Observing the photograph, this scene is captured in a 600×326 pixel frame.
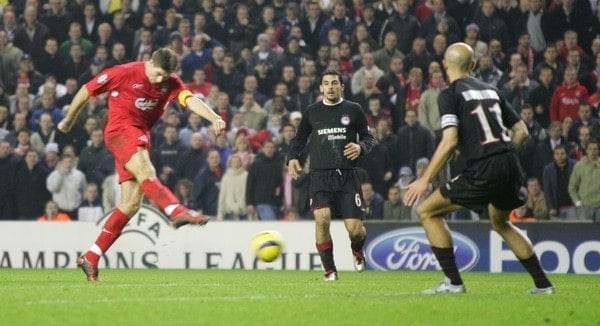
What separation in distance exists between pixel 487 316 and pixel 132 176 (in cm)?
481

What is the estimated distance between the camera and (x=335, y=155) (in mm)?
14031

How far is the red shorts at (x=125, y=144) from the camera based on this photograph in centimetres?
1252

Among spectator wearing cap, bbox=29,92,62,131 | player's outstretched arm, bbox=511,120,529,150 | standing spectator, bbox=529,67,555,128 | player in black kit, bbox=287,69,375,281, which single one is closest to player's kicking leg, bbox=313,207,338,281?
player in black kit, bbox=287,69,375,281

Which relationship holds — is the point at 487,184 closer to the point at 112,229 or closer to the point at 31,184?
the point at 112,229

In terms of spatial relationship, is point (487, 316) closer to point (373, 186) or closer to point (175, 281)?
point (175, 281)

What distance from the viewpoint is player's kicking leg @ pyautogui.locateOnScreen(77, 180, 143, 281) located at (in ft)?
41.2

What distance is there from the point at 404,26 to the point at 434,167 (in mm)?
12308

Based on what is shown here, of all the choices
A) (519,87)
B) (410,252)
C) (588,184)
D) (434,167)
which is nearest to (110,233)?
(434,167)

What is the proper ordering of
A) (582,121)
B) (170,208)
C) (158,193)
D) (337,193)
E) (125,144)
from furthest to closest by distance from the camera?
(582,121), (337,193), (125,144), (158,193), (170,208)

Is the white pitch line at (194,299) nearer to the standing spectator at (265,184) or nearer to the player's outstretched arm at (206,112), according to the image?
the player's outstretched arm at (206,112)

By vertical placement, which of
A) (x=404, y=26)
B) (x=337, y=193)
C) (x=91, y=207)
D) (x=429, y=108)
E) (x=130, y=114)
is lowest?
(x=91, y=207)

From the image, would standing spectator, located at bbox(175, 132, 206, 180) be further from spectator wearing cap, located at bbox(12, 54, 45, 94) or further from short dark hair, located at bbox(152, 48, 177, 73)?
short dark hair, located at bbox(152, 48, 177, 73)

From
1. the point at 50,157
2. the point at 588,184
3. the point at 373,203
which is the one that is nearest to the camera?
the point at 588,184

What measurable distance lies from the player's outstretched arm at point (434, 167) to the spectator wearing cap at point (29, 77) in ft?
46.2
